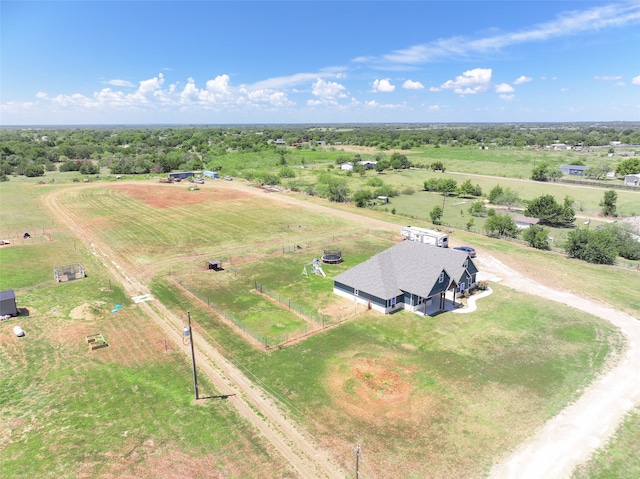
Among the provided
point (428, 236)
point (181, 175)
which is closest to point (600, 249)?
point (428, 236)

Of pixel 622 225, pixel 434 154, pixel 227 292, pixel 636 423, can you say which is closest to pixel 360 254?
pixel 227 292

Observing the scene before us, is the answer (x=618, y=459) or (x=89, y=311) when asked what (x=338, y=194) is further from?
(x=618, y=459)

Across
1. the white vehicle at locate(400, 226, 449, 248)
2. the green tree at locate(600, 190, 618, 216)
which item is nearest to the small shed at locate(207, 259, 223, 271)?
the white vehicle at locate(400, 226, 449, 248)

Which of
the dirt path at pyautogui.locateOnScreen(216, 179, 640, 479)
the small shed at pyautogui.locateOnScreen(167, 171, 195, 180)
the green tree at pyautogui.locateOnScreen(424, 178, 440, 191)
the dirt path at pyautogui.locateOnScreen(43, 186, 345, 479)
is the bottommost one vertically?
the dirt path at pyautogui.locateOnScreen(216, 179, 640, 479)

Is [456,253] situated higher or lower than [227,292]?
higher

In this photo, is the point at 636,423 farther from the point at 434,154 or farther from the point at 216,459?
the point at 434,154

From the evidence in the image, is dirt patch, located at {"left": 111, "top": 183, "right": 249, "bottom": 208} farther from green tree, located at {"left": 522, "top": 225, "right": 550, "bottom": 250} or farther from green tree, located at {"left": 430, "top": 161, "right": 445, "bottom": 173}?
green tree, located at {"left": 430, "top": 161, "right": 445, "bottom": 173}
